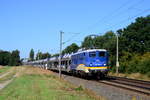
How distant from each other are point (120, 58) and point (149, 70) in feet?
44.5

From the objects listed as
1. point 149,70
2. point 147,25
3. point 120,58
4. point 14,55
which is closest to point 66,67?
point 120,58

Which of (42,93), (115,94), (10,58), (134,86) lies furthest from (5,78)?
(10,58)

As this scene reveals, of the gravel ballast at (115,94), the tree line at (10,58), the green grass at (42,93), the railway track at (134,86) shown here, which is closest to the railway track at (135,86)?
the railway track at (134,86)

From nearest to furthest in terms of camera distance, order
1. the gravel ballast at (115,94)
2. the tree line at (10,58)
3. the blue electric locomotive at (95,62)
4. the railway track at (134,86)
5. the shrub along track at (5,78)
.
→ the gravel ballast at (115,94)
the railway track at (134,86)
the shrub along track at (5,78)
the blue electric locomotive at (95,62)
the tree line at (10,58)

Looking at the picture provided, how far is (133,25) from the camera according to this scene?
5412 cm

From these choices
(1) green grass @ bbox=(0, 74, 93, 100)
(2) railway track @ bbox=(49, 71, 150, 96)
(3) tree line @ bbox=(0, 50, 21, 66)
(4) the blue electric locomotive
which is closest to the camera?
(1) green grass @ bbox=(0, 74, 93, 100)

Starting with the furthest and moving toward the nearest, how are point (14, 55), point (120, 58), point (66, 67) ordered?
point (14, 55)
point (120, 58)
point (66, 67)

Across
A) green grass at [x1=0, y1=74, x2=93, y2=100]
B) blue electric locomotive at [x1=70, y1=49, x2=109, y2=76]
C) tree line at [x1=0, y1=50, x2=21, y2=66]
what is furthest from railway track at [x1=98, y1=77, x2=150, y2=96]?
tree line at [x1=0, y1=50, x2=21, y2=66]

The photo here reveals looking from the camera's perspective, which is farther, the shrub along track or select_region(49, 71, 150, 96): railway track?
the shrub along track

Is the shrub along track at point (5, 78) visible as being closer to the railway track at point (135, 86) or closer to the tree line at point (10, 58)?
the railway track at point (135, 86)

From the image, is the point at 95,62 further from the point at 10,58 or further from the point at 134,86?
the point at 10,58

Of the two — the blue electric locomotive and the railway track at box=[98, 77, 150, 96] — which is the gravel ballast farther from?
the blue electric locomotive

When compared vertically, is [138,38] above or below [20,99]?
above

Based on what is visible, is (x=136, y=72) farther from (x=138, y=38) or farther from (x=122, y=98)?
(x=122, y=98)
